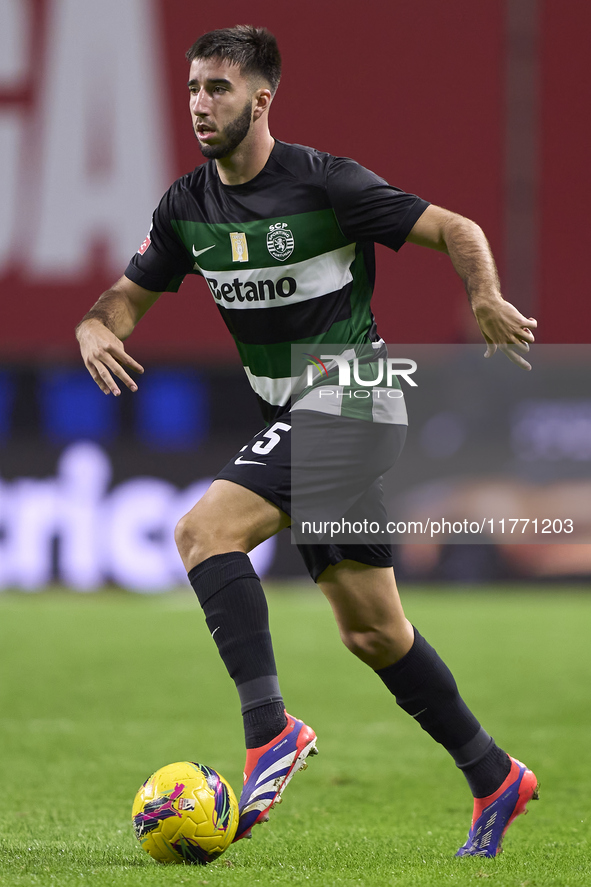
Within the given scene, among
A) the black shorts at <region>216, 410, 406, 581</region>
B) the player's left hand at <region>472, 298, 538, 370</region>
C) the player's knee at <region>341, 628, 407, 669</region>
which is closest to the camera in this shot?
the player's left hand at <region>472, 298, 538, 370</region>

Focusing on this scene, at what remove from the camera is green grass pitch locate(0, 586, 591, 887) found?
3482 mm

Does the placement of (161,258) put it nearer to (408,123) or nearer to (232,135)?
(232,135)

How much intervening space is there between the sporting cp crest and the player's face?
272mm

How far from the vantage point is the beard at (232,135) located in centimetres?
354

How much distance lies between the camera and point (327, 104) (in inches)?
623

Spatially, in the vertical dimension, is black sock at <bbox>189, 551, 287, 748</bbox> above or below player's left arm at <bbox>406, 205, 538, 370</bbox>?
below

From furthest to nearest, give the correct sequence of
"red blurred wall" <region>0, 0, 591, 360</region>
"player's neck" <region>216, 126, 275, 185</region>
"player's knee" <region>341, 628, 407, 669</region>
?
"red blurred wall" <region>0, 0, 591, 360</region>
"player's knee" <region>341, 628, 407, 669</region>
"player's neck" <region>216, 126, 275, 185</region>

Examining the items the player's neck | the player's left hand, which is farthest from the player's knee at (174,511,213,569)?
the player's neck

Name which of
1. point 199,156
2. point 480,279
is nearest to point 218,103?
point 480,279

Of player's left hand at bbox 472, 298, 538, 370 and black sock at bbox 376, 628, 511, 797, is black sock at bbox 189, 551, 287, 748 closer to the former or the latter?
black sock at bbox 376, 628, 511, 797

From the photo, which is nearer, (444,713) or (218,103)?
(218,103)

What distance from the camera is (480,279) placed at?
3.29 metres

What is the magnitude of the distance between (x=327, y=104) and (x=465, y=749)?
13134 mm

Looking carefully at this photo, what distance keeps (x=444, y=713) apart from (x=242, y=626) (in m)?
0.86
